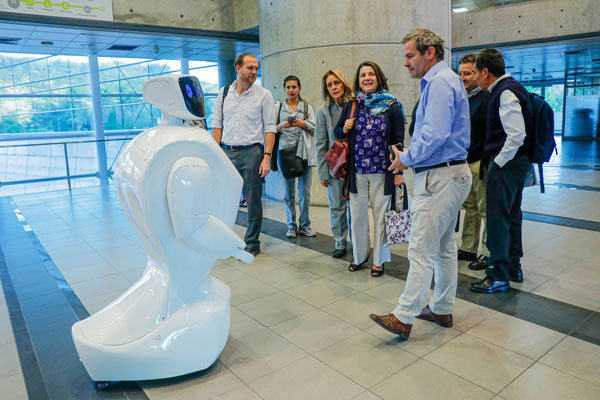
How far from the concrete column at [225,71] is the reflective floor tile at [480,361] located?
31.6 ft

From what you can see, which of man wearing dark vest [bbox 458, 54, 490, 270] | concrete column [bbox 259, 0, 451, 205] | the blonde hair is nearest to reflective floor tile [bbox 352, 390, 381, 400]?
man wearing dark vest [bbox 458, 54, 490, 270]

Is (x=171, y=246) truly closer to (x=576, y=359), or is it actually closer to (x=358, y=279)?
(x=358, y=279)

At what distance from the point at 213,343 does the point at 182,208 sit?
70 cm

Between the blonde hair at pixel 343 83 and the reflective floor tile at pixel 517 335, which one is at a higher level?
the blonde hair at pixel 343 83

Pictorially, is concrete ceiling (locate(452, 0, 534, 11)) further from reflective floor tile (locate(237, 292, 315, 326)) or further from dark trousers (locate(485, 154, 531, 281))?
reflective floor tile (locate(237, 292, 315, 326))

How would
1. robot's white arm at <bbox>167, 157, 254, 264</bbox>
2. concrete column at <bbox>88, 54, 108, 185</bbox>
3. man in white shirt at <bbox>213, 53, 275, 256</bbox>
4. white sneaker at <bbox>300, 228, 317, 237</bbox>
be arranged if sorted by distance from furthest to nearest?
concrete column at <bbox>88, 54, 108, 185</bbox> < white sneaker at <bbox>300, 228, 317, 237</bbox> < man in white shirt at <bbox>213, 53, 275, 256</bbox> < robot's white arm at <bbox>167, 157, 254, 264</bbox>

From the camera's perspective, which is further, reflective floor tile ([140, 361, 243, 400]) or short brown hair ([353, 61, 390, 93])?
short brown hair ([353, 61, 390, 93])

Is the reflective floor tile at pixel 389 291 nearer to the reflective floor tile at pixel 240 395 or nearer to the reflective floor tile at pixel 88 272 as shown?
the reflective floor tile at pixel 240 395

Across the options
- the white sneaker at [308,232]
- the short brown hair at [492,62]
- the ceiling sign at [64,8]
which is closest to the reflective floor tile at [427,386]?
the short brown hair at [492,62]

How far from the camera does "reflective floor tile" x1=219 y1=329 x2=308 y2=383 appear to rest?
6.96 feet

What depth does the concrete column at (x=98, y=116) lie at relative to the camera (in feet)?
36.7

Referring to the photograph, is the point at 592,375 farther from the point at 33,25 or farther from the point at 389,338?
Answer: the point at 33,25

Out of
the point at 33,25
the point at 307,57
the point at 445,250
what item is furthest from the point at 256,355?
the point at 33,25

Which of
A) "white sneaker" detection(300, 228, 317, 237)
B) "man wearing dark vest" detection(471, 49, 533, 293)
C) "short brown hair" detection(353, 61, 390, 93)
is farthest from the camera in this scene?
"white sneaker" detection(300, 228, 317, 237)
